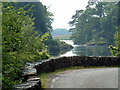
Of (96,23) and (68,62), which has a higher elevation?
(96,23)

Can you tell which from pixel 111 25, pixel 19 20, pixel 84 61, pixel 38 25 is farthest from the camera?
pixel 111 25

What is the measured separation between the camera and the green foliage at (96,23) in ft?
305

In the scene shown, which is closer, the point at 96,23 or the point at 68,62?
the point at 68,62

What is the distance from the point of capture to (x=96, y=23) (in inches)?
3959

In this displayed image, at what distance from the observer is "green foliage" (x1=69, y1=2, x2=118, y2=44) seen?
93.1 m

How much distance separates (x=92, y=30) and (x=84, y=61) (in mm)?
86393

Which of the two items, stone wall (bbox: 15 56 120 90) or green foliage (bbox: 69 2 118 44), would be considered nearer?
stone wall (bbox: 15 56 120 90)

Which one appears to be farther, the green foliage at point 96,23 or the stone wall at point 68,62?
the green foliage at point 96,23

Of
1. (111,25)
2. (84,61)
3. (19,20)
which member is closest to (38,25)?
(111,25)

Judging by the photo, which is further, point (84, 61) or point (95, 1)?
point (95, 1)

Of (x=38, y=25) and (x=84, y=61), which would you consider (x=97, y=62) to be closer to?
(x=84, y=61)

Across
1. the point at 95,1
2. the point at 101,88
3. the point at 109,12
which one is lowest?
the point at 101,88

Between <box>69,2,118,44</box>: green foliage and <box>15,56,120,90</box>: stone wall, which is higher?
<box>69,2,118,44</box>: green foliage

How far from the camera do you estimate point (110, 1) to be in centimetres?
9638
